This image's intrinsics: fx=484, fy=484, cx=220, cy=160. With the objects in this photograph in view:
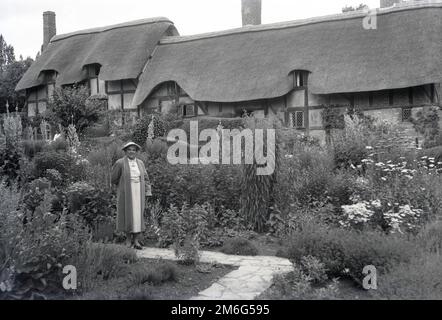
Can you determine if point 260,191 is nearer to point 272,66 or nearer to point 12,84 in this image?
point 272,66

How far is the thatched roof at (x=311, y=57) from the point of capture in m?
17.0

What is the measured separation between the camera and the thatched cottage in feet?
56.2

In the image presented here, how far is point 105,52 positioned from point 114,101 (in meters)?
2.57

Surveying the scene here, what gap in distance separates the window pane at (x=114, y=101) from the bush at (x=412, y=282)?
1963 centimetres

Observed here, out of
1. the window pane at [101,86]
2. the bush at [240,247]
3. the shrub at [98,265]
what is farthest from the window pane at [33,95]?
the shrub at [98,265]

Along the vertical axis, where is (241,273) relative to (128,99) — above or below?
below

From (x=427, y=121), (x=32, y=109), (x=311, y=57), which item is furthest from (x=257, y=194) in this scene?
(x=32, y=109)

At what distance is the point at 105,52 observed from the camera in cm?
2389

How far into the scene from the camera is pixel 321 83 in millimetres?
17953

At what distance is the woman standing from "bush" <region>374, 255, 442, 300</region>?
3947 millimetres

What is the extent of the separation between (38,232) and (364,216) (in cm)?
446

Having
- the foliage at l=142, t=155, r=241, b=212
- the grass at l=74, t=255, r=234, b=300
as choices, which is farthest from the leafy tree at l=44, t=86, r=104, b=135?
the grass at l=74, t=255, r=234, b=300

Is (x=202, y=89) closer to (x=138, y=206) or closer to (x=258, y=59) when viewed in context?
(x=258, y=59)
